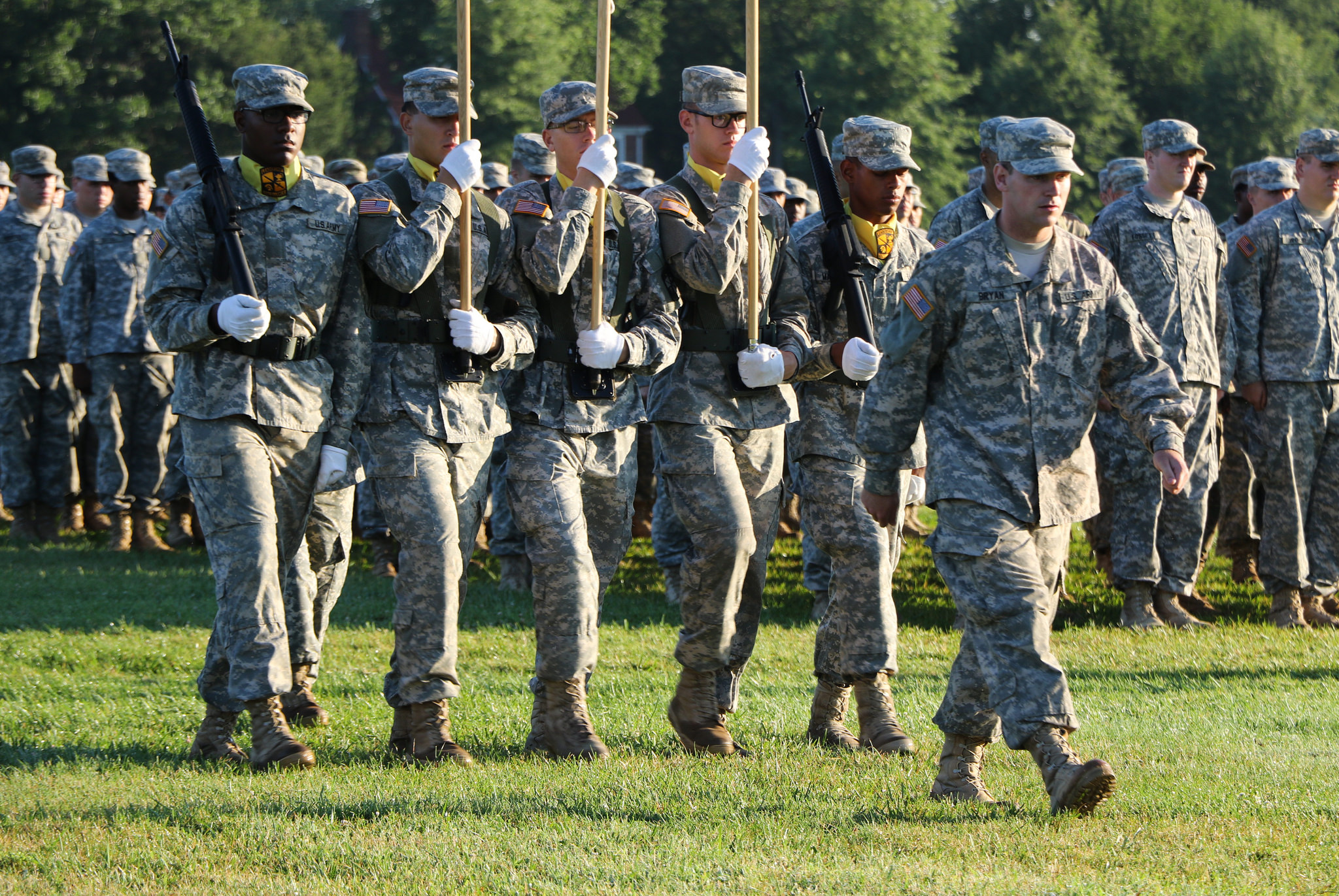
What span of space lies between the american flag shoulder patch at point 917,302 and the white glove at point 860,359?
1.03 m

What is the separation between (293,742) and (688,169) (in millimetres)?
2987

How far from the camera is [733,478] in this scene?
7074 mm

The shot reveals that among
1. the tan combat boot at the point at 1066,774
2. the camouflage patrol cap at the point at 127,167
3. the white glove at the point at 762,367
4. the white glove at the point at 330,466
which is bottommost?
the tan combat boot at the point at 1066,774

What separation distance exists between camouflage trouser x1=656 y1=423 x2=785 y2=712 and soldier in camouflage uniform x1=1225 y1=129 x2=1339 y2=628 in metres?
4.88

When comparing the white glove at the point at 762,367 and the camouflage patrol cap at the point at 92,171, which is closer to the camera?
the white glove at the point at 762,367

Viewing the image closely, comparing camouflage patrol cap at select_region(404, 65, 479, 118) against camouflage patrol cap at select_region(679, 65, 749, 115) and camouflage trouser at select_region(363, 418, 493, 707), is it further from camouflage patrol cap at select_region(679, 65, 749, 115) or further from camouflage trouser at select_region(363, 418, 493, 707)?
camouflage trouser at select_region(363, 418, 493, 707)

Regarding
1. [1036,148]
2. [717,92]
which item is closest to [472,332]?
[717,92]

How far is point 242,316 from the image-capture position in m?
6.35

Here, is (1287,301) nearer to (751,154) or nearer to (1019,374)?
(751,154)

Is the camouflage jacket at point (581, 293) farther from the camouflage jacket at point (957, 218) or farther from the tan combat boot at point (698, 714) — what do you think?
the camouflage jacket at point (957, 218)

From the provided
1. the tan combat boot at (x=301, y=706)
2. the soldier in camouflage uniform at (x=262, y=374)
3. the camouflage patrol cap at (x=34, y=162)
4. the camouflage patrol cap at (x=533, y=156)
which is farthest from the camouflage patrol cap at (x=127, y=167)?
the tan combat boot at (x=301, y=706)

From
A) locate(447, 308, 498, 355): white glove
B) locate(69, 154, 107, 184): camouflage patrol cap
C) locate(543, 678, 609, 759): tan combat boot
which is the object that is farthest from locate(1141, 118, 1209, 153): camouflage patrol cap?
locate(69, 154, 107, 184): camouflage patrol cap

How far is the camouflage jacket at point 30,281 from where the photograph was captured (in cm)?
1425

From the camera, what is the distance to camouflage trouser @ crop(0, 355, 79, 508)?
563 inches
